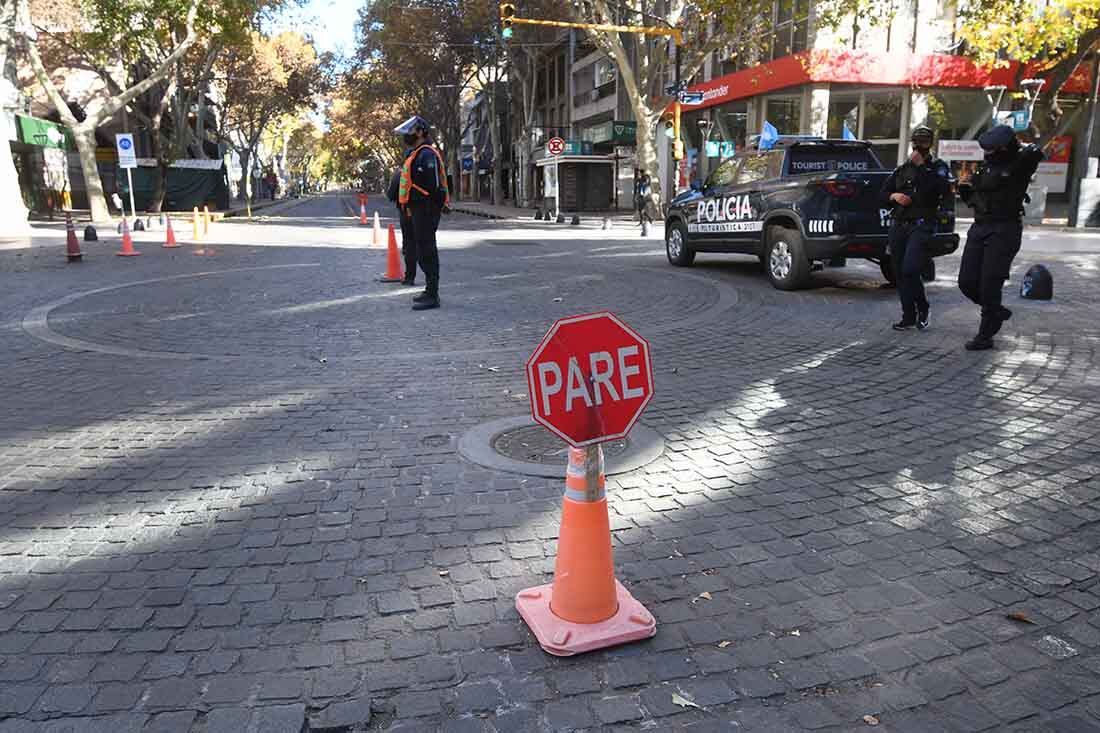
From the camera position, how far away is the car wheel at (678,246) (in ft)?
44.0

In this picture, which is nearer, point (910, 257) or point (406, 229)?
point (910, 257)

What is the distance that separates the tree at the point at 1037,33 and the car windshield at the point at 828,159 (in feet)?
37.9

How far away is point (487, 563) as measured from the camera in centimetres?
346

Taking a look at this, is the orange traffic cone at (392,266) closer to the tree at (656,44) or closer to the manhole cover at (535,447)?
the manhole cover at (535,447)

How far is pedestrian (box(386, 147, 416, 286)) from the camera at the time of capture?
957 cm

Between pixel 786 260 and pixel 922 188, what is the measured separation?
303 centimetres

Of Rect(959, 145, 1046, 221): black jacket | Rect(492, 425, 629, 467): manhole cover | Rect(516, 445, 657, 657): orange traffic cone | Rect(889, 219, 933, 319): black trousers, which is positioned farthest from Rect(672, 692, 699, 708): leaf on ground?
Rect(889, 219, 933, 319): black trousers

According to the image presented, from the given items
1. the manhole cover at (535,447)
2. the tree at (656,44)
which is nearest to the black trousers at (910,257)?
the manhole cover at (535,447)

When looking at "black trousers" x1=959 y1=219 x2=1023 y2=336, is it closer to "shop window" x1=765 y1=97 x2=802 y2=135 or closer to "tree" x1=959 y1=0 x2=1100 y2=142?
"tree" x1=959 y1=0 x2=1100 y2=142

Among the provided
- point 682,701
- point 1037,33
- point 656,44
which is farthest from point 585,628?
point 656,44

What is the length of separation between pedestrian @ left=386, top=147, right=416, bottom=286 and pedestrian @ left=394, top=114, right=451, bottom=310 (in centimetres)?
15

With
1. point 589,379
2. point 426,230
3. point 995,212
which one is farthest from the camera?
point 426,230

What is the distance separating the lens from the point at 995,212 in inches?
272

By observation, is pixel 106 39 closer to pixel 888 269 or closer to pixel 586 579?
pixel 888 269
